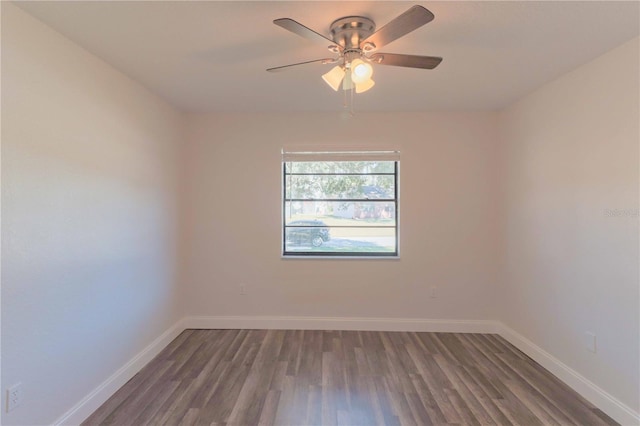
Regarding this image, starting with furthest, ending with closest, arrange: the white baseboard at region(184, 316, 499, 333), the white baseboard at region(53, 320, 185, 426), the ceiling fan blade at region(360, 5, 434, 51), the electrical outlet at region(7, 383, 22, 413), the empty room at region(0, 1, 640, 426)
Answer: the white baseboard at region(184, 316, 499, 333) < the white baseboard at region(53, 320, 185, 426) < the empty room at region(0, 1, 640, 426) < the electrical outlet at region(7, 383, 22, 413) < the ceiling fan blade at region(360, 5, 434, 51)

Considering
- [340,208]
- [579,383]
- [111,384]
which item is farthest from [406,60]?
[111,384]

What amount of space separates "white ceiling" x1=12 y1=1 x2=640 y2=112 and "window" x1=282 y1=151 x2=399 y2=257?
88 cm

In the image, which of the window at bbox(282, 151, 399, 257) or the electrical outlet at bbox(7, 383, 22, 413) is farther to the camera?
the window at bbox(282, 151, 399, 257)

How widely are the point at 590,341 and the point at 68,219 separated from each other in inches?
142

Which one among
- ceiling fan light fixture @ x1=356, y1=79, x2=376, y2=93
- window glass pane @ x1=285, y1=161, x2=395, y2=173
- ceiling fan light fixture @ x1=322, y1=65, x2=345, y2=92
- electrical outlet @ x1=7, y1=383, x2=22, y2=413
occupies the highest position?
ceiling fan light fixture @ x1=322, y1=65, x2=345, y2=92

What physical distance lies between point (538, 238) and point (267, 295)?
8.88ft

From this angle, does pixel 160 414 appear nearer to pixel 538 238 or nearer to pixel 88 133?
pixel 88 133

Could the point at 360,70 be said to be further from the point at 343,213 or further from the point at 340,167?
the point at 343,213

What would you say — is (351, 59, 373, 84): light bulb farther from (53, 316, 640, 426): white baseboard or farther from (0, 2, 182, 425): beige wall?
(53, 316, 640, 426): white baseboard

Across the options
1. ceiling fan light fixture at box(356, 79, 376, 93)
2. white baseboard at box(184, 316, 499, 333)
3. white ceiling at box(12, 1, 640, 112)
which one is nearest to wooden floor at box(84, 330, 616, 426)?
white baseboard at box(184, 316, 499, 333)

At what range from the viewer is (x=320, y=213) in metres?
3.50

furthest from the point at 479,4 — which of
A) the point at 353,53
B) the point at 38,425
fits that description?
the point at 38,425

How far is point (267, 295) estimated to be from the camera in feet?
11.1

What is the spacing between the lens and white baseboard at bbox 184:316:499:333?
10.8 ft
